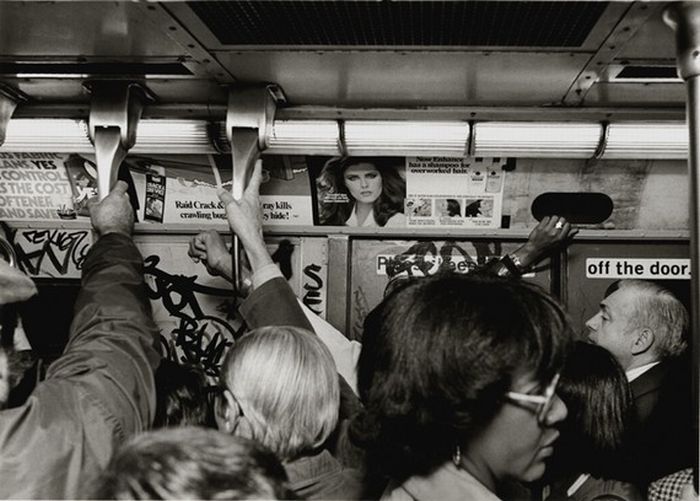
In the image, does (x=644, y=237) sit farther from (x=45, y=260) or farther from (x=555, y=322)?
(x=45, y=260)

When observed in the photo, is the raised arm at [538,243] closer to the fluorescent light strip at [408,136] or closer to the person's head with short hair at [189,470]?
the fluorescent light strip at [408,136]

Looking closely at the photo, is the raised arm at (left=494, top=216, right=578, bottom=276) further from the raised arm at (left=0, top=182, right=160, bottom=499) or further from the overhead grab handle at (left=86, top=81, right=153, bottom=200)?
the raised arm at (left=0, top=182, right=160, bottom=499)

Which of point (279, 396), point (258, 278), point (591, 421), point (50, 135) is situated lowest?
point (591, 421)

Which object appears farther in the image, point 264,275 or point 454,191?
point 454,191

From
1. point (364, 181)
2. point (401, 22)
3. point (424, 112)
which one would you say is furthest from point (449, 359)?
point (364, 181)

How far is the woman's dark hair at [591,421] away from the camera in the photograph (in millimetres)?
2094

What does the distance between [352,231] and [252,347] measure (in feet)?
5.17

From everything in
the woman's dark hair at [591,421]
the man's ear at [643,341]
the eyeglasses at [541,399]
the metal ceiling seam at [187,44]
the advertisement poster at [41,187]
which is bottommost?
the woman's dark hair at [591,421]

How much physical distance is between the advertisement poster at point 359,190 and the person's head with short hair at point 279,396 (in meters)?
1.54

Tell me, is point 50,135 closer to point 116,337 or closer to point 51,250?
point 51,250

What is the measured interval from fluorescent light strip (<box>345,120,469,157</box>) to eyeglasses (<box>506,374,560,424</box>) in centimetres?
146

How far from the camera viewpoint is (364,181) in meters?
3.22

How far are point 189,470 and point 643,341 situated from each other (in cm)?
250


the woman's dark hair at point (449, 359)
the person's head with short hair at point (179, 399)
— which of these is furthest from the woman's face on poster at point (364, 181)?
the woman's dark hair at point (449, 359)
